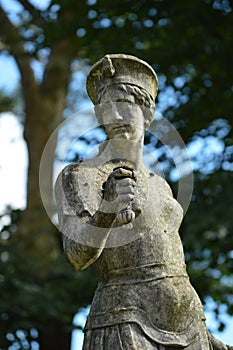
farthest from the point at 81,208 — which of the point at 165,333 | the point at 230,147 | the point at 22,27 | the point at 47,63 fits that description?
the point at 47,63

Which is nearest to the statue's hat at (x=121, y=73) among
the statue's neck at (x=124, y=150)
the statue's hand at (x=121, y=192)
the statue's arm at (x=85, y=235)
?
the statue's neck at (x=124, y=150)

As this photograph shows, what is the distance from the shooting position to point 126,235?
414cm

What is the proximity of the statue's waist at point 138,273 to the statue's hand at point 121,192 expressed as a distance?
389 millimetres

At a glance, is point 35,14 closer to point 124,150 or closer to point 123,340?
point 124,150

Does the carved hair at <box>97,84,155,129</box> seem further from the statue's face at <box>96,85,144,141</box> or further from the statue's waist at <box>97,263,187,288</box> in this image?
the statue's waist at <box>97,263,187,288</box>

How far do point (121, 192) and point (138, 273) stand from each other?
0.50 metres

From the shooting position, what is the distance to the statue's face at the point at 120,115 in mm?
4383

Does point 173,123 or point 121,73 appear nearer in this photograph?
point 121,73

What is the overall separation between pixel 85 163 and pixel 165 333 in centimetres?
105

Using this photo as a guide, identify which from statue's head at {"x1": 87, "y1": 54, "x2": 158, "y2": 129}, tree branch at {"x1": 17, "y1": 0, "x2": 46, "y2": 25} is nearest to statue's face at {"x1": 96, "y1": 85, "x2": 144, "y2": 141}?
statue's head at {"x1": 87, "y1": 54, "x2": 158, "y2": 129}

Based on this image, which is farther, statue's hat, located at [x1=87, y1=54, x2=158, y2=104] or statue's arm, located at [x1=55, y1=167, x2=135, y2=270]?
statue's hat, located at [x1=87, y1=54, x2=158, y2=104]

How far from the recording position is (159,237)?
13.8 ft

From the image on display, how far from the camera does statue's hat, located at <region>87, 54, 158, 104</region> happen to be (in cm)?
443

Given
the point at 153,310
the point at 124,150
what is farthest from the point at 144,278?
the point at 124,150
